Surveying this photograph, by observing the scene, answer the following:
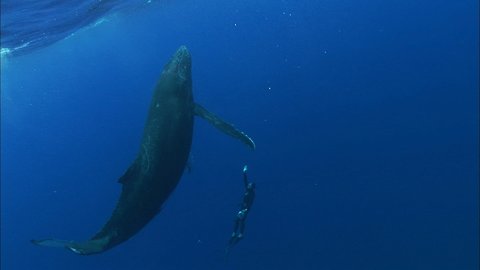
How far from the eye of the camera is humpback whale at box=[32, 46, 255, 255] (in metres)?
7.81

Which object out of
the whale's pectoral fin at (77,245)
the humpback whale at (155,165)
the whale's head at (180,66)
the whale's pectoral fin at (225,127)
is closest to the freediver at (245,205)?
the whale's pectoral fin at (225,127)

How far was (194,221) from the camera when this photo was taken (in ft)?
99.0

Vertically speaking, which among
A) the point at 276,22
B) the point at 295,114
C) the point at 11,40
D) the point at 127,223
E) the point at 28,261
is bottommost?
the point at 28,261

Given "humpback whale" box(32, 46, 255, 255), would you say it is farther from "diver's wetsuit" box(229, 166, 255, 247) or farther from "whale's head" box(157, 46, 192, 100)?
"diver's wetsuit" box(229, 166, 255, 247)

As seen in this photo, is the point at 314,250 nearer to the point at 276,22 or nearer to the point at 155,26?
the point at 155,26

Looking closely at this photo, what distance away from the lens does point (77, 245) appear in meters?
7.46

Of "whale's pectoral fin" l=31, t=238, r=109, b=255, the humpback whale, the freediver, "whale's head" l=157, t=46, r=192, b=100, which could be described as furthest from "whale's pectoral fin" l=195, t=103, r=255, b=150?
the freediver

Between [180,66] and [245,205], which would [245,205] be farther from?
[180,66]

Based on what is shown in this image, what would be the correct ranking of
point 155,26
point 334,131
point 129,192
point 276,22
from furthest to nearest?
point 276,22, point 155,26, point 334,131, point 129,192

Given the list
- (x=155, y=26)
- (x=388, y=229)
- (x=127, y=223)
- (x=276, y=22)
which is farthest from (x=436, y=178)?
(x=276, y=22)

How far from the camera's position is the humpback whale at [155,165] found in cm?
781

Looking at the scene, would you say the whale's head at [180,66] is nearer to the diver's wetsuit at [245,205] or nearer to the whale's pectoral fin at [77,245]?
the whale's pectoral fin at [77,245]

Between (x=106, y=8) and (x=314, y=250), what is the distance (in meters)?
19.7

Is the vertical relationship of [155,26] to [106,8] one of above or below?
below
